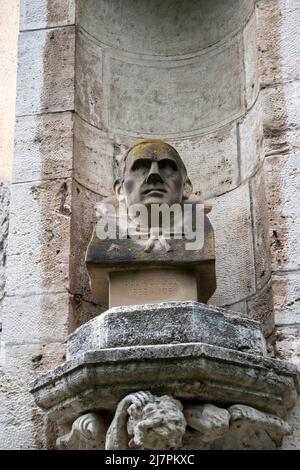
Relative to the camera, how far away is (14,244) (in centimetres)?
475

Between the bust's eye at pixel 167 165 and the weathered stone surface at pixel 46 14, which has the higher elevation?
the weathered stone surface at pixel 46 14

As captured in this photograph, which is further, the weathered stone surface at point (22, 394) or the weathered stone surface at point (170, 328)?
the weathered stone surface at point (22, 394)

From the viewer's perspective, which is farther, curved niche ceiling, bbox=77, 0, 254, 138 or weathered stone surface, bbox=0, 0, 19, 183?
curved niche ceiling, bbox=77, 0, 254, 138

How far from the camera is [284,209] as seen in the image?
180 inches

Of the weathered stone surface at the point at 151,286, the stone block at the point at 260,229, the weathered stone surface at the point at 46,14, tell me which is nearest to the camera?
the weathered stone surface at the point at 151,286

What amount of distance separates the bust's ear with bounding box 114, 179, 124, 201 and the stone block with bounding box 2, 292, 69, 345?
454mm

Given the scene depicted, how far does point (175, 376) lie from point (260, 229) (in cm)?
114

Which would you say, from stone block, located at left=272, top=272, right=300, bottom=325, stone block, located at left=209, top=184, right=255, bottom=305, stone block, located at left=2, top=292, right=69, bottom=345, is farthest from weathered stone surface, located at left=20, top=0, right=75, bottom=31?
stone block, located at left=272, top=272, right=300, bottom=325

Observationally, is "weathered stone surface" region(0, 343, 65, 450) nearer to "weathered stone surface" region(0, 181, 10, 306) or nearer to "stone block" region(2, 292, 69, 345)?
"stone block" region(2, 292, 69, 345)

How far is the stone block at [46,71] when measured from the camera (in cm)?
506

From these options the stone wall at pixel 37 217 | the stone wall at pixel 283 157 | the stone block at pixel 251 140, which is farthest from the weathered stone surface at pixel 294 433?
the stone block at pixel 251 140

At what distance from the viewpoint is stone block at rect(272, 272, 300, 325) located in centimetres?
435

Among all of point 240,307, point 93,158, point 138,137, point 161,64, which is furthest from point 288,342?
point 161,64

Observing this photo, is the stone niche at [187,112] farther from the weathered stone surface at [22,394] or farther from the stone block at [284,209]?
the weathered stone surface at [22,394]
